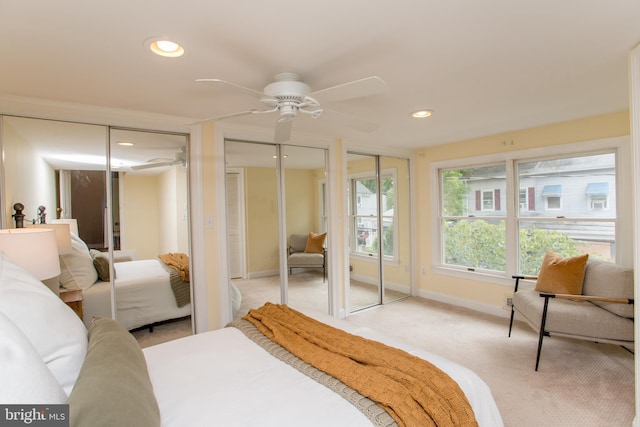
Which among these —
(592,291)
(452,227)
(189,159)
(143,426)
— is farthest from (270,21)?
(452,227)

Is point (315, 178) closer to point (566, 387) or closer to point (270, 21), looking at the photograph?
point (270, 21)

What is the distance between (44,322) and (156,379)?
608 millimetres

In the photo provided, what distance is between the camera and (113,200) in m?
2.92

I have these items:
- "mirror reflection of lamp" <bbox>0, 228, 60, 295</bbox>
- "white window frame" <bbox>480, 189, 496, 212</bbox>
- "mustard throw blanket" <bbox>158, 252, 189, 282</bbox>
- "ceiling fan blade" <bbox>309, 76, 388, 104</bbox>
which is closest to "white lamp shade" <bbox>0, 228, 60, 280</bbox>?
"mirror reflection of lamp" <bbox>0, 228, 60, 295</bbox>

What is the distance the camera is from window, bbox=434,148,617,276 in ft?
11.0

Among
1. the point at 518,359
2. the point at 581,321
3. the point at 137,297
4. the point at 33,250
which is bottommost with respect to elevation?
the point at 518,359

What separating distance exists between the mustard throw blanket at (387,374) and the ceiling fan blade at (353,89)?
4.51ft

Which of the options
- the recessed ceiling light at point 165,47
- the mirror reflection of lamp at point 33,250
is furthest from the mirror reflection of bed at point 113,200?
the recessed ceiling light at point 165,47

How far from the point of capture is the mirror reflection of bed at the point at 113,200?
2617mm

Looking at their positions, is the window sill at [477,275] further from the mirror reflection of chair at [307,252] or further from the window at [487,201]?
the mirror reflection of chair at [307,252]

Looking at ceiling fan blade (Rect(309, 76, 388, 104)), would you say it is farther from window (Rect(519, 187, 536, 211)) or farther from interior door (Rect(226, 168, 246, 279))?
window (Rect(519, 187, 536, 211))

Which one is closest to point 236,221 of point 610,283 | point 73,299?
point 73,299

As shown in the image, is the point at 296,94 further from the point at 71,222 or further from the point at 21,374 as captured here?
the point at 71,222

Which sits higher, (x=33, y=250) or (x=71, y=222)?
(x=71, y=222)
